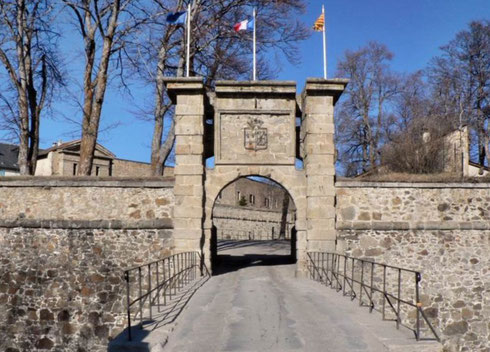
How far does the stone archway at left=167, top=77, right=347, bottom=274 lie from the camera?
12.5m

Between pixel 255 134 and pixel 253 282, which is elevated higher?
pixel 255 134

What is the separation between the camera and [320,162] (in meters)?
12.6

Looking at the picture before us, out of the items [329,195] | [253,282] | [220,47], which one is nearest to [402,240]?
[329,195]

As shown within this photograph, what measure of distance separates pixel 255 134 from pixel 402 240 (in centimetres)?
474

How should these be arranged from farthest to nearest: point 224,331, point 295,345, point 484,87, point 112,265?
point 484,87 < point 112,265 < point 224,331 < point 295,345

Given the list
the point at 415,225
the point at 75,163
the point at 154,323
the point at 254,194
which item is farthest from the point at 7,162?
the point at 154,323

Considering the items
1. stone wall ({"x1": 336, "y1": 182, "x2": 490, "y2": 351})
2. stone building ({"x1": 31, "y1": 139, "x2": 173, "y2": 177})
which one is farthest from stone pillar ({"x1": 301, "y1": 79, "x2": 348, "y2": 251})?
stone building ({"x1": 31, "y1": 139, "x2": 173, "y2": 177})

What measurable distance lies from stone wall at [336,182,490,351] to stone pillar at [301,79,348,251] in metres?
0.38

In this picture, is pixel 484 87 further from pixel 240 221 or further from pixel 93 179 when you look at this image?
pixel 93 179

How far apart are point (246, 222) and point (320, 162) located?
2586 centimetres

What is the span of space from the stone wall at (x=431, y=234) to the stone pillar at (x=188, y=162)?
3689 mm

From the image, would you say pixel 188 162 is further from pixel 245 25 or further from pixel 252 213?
pixel 252 213

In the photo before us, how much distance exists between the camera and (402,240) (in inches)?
497

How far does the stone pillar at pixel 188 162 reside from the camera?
1243 cm
